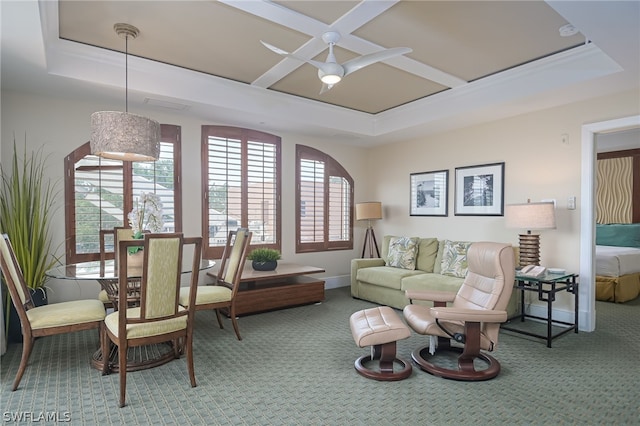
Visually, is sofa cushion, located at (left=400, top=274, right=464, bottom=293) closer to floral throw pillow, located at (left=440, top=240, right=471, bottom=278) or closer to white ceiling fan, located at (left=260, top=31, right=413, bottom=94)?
floral throw pillow, located at (left=440, top=240, right=471, bottom=278)

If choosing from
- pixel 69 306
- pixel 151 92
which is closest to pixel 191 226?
pixel 151 92

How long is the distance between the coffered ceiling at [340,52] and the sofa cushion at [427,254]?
1694mm

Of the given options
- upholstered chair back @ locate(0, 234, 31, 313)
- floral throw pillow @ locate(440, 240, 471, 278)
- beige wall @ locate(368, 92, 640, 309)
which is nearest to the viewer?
upholstered chair back @ locate(0, 234, 31, 313)

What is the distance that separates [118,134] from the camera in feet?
10.4

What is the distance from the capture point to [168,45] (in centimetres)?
359

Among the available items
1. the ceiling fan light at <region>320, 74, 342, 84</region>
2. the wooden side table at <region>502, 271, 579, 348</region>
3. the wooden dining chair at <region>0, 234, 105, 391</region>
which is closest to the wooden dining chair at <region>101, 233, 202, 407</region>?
the wooden dining chair at <region>0, 234, 105, 391</region>

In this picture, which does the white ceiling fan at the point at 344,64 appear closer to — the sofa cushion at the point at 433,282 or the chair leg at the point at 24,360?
the sofa cushion at the point at 433,282

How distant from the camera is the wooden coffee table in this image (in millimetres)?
4652

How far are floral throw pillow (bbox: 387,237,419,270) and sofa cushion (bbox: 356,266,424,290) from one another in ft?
0.35

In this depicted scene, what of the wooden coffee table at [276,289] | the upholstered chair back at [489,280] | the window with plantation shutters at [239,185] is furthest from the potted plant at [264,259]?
the upholstered chair back at [489,280]

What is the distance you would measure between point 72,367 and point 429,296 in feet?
10.0

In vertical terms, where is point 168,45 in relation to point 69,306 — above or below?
above

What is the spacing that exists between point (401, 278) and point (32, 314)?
3.88 m

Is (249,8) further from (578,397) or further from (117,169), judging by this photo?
A: (578,397)
